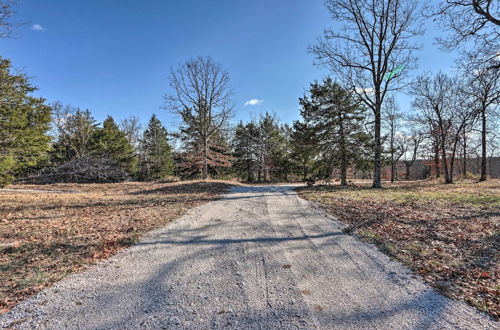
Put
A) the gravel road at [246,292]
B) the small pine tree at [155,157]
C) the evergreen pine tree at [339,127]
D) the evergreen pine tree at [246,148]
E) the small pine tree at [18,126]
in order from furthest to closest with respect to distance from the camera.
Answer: the small pine tree at [155,157] < the evergreen pine tree at [246,148] < the evergreen pine tree at [339,127] < the small pine tree at [18,126] < the gravel road at [246,292]

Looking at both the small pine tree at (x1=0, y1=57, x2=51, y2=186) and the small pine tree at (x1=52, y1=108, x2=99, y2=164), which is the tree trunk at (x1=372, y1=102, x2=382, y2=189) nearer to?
the small pine tree at (x1=0, y1=57, x2=51, y2=186)

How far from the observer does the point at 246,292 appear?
2604 millimetres

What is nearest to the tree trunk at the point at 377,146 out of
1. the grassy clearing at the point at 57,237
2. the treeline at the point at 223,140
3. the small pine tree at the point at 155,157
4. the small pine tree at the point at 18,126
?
the treeline at the point at 223,140

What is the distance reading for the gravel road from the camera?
2117 millimetres

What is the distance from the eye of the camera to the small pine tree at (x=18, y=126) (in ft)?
26.7

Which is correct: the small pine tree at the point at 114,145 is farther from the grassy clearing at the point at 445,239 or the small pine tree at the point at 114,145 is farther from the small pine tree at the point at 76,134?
the grassy clearing at the point at 445,239

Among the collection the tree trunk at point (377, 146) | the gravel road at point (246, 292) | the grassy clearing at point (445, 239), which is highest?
the tree trunk at point (377, 146)

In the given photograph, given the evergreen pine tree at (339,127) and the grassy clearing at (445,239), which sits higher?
the evergreen pine tree at (339,127)

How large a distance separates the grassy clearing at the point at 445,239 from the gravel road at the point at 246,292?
13.3 inches

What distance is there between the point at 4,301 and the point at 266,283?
2844 millimetres

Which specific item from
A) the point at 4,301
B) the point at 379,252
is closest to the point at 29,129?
the point at 4,301

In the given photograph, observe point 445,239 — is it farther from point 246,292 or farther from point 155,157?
point 155,157

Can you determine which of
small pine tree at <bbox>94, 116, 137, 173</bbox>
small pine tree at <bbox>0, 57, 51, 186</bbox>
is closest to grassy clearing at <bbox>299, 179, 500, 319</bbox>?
small pine tree at <bbox>0, 57, 51, 186</bbox>

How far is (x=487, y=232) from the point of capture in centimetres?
475
